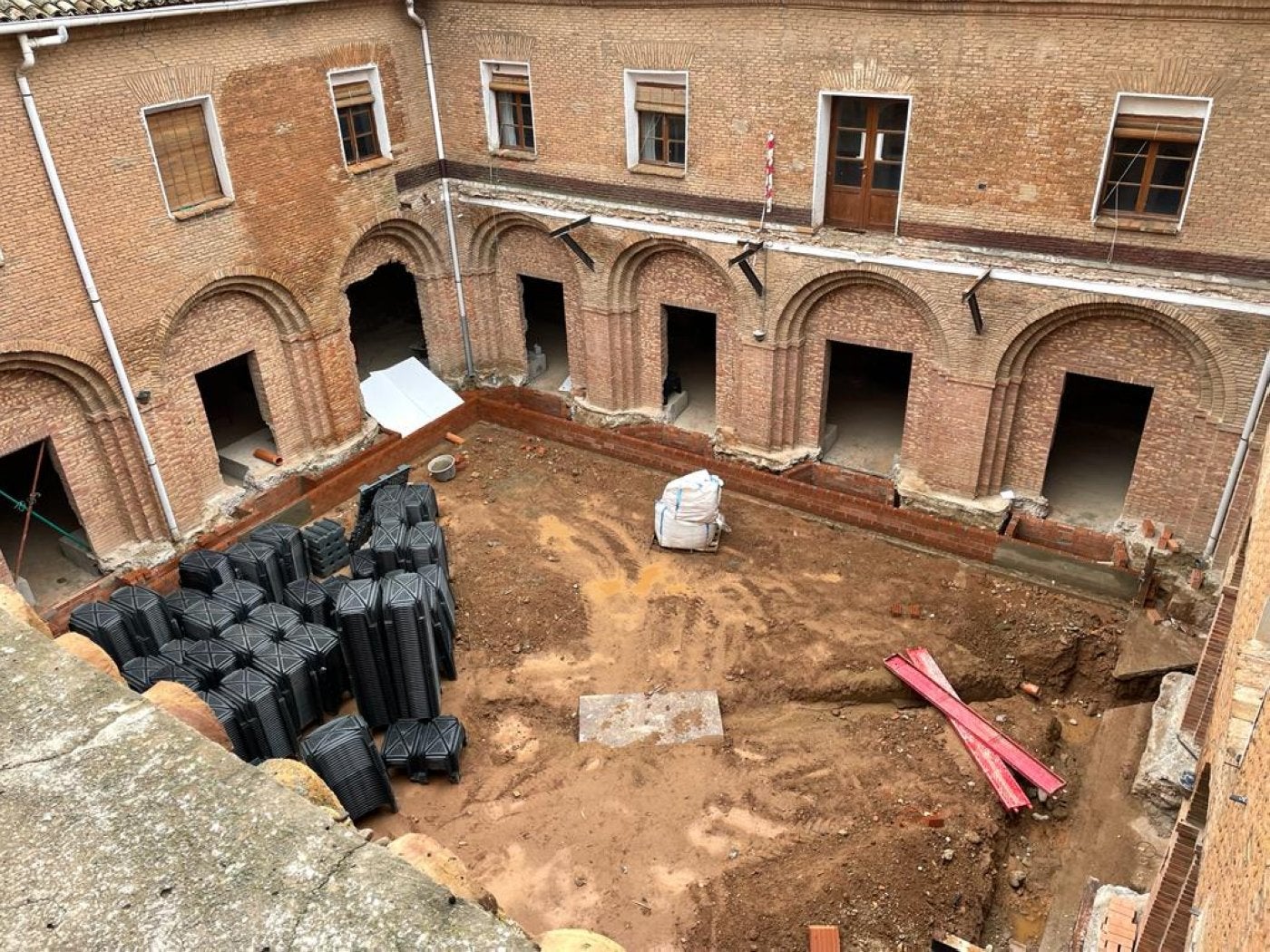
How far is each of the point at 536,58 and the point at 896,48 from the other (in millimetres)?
6046

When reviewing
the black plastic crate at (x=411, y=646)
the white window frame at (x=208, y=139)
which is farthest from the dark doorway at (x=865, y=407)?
the white window frame at (x=208, y=139)

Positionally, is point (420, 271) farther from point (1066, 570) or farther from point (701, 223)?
point (1066, 570)

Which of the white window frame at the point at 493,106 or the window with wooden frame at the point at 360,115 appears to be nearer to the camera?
the window with wooden frame at the point at 360,115

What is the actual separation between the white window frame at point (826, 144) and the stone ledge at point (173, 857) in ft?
40.2

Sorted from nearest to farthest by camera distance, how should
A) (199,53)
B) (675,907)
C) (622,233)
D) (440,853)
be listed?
(440,853) → (675,907) → (199,53) → (622,233)

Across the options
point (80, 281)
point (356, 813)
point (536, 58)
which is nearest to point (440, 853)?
point (356, 813)

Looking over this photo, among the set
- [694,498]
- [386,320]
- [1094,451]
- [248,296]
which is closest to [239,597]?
[248,296]

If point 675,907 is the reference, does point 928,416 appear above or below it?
above

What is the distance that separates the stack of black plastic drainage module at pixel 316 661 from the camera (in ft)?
33.8

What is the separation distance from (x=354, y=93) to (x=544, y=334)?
719cm

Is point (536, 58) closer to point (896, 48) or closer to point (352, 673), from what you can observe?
point (896, 48)

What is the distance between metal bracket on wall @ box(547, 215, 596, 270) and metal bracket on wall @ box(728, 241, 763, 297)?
2.81m

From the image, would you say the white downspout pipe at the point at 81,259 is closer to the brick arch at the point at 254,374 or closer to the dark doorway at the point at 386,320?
the brick arch at the point at 254,374

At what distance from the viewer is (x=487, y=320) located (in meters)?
19.0
